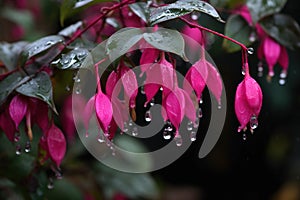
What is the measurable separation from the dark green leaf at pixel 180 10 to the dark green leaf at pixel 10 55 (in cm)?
34

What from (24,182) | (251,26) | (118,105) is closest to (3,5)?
(24,182)

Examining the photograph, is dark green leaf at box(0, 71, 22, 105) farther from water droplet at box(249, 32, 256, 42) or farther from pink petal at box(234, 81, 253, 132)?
water droplet at box(249, 32, 256, 42)

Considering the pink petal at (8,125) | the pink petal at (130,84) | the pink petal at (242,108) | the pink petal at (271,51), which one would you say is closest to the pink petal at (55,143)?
the pink petal at (8,125)

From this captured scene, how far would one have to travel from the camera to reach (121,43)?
0.73 meters

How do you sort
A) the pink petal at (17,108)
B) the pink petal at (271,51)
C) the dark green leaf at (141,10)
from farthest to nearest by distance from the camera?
the pink petal at (271,51) < the dark green leaf at (141,10) < the pink petal at (17,108)

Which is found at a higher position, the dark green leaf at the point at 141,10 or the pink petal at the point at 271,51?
the dark green leaf at the point at 141,10

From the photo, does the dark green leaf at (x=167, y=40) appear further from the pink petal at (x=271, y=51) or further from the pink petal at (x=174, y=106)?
the pink petal at (x=271, y=51)

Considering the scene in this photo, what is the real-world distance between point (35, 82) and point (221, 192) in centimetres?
137

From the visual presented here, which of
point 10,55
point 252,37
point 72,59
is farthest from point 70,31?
point 252,37

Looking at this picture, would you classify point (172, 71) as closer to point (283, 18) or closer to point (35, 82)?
point (35, 82)

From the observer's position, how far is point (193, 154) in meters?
1.96

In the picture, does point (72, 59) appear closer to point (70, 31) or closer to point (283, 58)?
point (70, 31)

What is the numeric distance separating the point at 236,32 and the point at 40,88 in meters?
0.41

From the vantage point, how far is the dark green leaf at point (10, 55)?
99 cm
